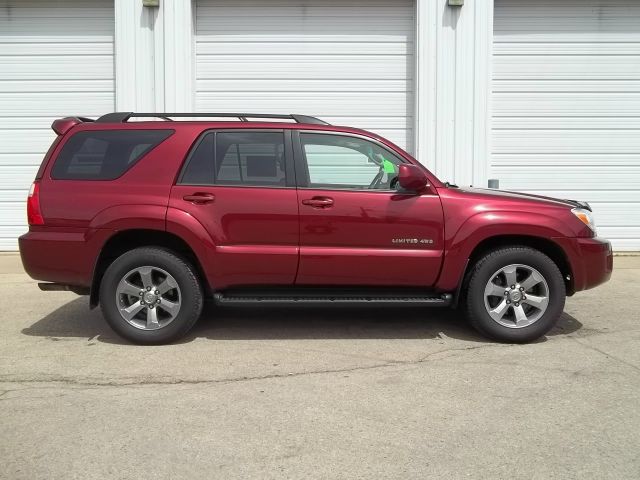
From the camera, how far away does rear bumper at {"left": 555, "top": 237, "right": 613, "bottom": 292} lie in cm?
475

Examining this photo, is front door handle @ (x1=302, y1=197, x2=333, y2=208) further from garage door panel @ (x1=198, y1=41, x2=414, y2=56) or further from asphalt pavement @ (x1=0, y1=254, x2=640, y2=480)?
garage door panel @ (x1=198, y1=41, x2=414, y2=56)

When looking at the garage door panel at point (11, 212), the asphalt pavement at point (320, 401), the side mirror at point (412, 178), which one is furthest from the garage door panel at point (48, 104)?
the side mirror at point (412, 178)

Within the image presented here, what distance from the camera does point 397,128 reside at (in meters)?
9.18

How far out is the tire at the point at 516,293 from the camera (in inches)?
185

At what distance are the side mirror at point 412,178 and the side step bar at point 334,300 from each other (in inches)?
35.4

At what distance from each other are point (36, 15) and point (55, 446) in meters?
8.28

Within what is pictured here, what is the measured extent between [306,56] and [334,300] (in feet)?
18.3

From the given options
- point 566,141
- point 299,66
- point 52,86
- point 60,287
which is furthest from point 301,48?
point 60,287

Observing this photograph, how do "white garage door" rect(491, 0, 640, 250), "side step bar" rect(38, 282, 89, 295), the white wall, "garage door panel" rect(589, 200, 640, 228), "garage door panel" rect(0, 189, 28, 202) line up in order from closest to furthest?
"side step bar" rect(38, 282, 89, 295), the white wall, "white garage door" rect(491, 0, 640, 250), "garage door panel" rect(0, 189, 28, 202), "garage door panel" rect(589, 200, 640, 228)

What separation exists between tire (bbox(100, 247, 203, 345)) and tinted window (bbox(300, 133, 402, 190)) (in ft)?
4.34

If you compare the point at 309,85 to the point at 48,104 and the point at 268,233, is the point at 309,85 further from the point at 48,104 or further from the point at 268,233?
the point at 268,233

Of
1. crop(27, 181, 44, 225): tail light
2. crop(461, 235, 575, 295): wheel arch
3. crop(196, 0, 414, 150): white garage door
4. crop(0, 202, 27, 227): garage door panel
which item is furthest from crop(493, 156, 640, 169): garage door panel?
crop(0, 202, 27, 227): garage door panel

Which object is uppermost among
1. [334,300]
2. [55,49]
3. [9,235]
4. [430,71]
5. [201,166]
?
[55,49]

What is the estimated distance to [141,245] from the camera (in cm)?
486
